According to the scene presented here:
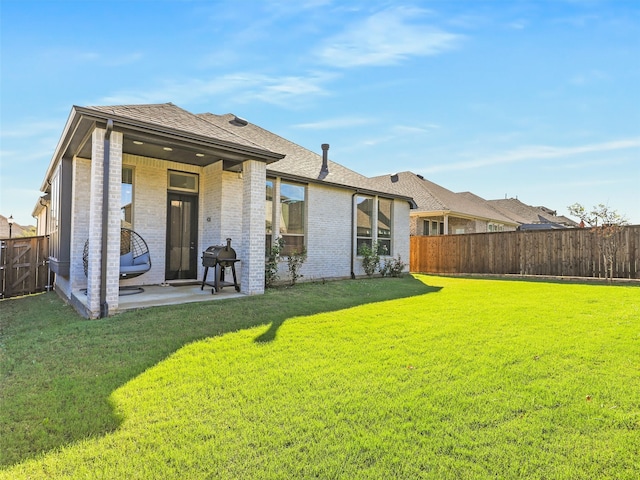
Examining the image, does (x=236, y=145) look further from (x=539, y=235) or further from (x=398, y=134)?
(x=539, y=235)

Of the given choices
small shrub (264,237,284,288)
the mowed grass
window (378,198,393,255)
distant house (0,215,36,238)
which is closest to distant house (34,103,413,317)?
small shrub (264,237,284,288)

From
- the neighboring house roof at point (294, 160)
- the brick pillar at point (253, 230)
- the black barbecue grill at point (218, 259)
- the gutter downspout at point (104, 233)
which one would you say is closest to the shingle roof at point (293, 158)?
the neighboring house roof at point (294, 160)

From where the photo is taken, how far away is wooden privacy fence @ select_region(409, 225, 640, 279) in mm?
11539

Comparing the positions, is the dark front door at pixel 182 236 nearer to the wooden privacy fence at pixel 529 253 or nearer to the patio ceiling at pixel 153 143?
the patio ceiling at pixel 153 143

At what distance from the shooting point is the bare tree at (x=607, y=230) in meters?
11.6

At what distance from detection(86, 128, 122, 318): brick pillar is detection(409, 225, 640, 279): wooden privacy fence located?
13.6 m

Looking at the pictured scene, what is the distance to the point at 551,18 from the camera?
7266 millimetres

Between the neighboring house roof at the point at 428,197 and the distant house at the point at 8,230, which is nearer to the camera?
the neighboring house roof at the point at 428,197

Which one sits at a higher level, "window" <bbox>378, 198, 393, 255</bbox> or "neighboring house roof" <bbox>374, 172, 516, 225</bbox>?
"neighboring house roof" <bbox>374, 172, 516, 225</bbox>

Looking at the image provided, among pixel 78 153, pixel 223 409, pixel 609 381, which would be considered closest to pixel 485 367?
pixel 609 381

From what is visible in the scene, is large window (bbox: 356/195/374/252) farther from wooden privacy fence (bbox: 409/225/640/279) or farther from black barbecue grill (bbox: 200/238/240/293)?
black barbecue grill (bbox: 200/238/240/293)

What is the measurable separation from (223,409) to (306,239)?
8078 mm

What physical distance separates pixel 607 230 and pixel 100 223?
47.7ft

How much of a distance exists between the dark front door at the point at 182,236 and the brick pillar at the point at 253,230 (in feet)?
7.32
